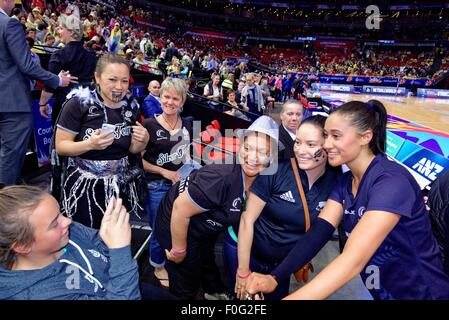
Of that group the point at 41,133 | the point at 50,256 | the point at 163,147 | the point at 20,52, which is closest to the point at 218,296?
the point at 163,147

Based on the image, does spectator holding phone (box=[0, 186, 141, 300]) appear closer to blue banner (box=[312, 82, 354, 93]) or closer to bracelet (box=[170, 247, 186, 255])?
bracelet (box=[170, 247, 186, 255])

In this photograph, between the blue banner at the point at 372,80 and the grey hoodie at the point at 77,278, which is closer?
the grey hoodie at the point at 77,278

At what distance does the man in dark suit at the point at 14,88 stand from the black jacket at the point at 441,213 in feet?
10.7

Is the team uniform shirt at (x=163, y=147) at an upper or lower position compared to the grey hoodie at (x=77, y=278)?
upper

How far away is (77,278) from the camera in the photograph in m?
1.49

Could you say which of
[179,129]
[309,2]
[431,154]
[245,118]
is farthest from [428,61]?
[179,129]

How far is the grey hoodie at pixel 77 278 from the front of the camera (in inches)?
51.6

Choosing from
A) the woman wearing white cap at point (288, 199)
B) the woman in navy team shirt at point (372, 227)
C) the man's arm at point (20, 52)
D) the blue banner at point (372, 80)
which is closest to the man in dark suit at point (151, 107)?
the man's arm at point (20, 52)

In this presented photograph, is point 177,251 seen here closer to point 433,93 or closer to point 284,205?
point 284,205

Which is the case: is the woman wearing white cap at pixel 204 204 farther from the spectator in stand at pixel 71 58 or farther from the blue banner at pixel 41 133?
the blue banner at pixel 41 133

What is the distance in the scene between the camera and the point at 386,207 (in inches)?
55.5

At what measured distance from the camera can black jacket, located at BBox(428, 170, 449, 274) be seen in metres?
1.67

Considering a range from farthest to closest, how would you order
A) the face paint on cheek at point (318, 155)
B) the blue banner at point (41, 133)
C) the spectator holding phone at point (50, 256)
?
1. the blue banner at point (41, 133)
2. the face paint on cheek at point (318, 155)
3. the spectator holding phone at point (50, 256)
